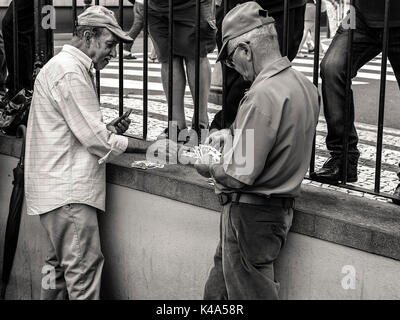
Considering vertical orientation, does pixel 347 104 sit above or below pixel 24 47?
below

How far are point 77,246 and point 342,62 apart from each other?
1716mm

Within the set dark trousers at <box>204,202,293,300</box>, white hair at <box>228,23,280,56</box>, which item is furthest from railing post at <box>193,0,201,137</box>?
dark trousers at <box>204,202,293,300</box>

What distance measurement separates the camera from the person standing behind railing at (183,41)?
18.1 feet

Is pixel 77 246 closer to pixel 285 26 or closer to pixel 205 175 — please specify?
pixel 205 175

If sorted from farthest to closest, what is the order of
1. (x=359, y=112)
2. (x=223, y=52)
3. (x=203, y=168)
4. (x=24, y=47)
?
1. (x=359, y=112)
2. (x=24, y=47)
3. (x=203, y=168)
4. (x=223, y=52)

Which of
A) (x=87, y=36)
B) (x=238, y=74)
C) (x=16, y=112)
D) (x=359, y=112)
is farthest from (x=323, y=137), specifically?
(x=87, y=36)

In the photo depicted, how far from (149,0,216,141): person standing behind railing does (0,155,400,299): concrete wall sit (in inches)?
33.0

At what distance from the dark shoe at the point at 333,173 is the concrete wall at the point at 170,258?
1.69 ft

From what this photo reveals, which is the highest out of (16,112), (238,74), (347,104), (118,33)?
(118,33)

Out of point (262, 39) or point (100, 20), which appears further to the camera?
point (100, 20)

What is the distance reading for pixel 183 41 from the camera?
559 cm

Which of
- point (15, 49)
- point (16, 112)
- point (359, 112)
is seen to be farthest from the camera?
point (359, 112)

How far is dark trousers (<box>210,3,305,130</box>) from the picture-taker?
4902mm

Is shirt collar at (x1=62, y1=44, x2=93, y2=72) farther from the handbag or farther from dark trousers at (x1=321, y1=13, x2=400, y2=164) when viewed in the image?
dark trousers at (x1=321, y1=13, x2=400, y2=164)
